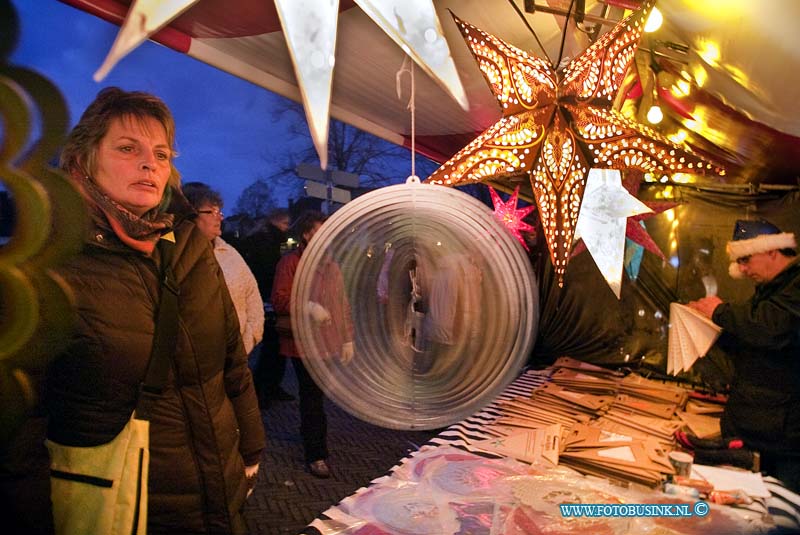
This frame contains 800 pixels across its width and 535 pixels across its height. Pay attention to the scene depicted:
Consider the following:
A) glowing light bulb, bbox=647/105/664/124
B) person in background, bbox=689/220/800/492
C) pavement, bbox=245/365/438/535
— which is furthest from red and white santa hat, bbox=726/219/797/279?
pavement, bbox=245/365/438/535

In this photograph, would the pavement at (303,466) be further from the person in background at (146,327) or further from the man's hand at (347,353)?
the man's hand at (347,353)

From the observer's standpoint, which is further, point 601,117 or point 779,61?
point 779,61

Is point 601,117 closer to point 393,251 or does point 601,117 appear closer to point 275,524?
point 393,251

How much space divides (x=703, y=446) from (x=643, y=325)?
9.84 feet

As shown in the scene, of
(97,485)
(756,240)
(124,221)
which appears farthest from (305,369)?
(756,240)

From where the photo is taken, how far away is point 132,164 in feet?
4.58

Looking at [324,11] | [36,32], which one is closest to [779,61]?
[324,11]

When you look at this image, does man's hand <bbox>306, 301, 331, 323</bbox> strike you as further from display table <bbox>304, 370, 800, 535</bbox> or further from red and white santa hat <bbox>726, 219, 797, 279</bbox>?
red and white santa hat <bbox>726, 219, 797, 279</bbox>

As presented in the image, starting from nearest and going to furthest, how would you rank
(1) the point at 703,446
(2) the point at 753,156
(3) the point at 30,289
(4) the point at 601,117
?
(3) the point at 30,289 < (4) the point at 601,117 < (1) the point at 703,446 < (2) the point at 753,156

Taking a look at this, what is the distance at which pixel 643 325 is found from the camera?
225 inches

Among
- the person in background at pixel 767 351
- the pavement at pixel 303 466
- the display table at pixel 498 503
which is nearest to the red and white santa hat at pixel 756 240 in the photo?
the person in background at pixel 767 351

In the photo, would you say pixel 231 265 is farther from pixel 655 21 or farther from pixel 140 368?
pixel 655 21

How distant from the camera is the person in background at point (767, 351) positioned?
279cm

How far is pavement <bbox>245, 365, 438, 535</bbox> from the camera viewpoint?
3.08 metres
